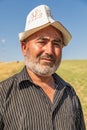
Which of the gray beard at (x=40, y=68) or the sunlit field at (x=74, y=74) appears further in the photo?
the sunlit field at (x=74, y=74)

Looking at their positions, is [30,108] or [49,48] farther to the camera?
[49,48]

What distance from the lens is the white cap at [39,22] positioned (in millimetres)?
4539

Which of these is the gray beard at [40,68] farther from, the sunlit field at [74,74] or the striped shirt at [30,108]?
the sunlit field at [74,74]

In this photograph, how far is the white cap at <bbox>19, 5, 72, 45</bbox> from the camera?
4539 millimetres

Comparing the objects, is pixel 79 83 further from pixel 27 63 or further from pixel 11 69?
pixel 27 63

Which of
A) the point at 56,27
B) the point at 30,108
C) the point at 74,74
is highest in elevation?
the point at 56,27

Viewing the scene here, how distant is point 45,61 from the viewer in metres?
4.56

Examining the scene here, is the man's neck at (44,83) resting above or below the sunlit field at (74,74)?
above

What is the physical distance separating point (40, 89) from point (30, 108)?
1.06 feet

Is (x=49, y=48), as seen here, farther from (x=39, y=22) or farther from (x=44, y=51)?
(x=39, y=22)

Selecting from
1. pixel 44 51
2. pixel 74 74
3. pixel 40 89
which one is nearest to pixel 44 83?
pixel 40 89

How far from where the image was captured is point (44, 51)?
4.48 m

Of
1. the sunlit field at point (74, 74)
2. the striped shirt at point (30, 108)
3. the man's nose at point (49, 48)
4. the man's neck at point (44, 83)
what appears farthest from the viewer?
the sunlit field at point (74, 74)

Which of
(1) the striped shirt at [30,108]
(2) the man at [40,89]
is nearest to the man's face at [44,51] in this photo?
(2) the man at [40,89]
